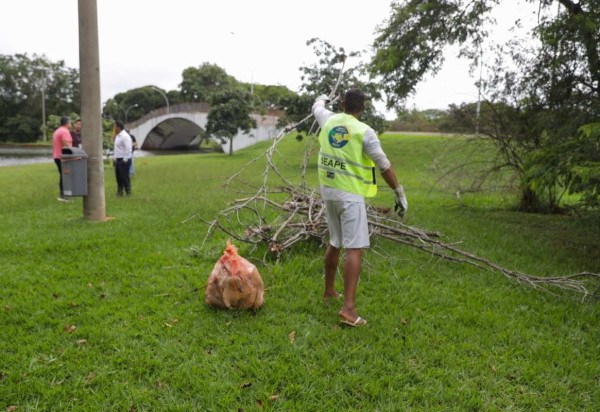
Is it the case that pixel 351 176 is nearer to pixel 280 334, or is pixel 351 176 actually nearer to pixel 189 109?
pixel 280 334

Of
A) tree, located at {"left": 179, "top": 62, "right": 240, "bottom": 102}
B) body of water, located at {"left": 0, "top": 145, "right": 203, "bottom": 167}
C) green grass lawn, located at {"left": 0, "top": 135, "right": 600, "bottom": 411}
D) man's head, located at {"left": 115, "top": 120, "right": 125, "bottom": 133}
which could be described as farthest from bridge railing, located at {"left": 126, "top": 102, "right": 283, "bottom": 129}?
green grass lawn, located at {"left": 0, "top": 135, "right": 600, "bottom": 411}

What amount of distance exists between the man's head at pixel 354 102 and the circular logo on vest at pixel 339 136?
7.2 inches

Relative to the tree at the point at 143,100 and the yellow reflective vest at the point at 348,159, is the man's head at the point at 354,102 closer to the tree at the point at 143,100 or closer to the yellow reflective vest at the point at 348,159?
the yellow reflective vest at the point at 348,159

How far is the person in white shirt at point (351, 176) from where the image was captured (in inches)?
127

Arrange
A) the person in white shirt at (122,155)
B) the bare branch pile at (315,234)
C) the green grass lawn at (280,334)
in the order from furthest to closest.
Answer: the person in white shirt at (122,155) → the bare branch pile at (315,234) → the green grass lawn at (280,334)

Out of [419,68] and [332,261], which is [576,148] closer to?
[332,261]

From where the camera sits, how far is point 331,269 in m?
3.67

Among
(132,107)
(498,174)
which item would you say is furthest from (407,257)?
(132,107)

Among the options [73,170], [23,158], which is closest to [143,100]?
[23,158]

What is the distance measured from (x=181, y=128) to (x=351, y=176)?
47.0 m

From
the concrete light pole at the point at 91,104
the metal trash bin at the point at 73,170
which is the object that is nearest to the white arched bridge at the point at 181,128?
the concrete light pole at the point at 91,104

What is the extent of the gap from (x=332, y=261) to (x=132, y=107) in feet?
259

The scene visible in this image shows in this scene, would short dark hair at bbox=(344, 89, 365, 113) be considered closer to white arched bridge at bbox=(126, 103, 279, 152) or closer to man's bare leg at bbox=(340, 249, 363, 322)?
man's bare leg at bbox=(340, 249, 363, 322)

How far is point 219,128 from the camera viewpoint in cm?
2883
